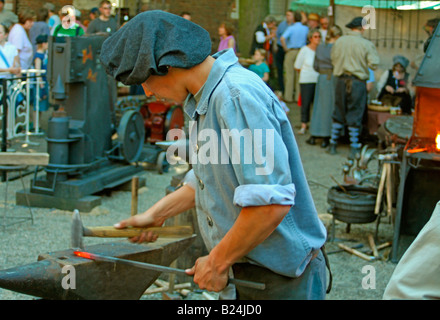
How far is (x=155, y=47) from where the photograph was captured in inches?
84.2

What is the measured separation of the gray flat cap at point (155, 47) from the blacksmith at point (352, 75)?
774cm

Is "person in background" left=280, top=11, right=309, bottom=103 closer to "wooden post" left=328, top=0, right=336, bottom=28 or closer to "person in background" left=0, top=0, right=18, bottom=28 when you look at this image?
"wooden post" left=328, top=0, right=336, bottom=28

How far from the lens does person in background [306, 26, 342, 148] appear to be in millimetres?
10336

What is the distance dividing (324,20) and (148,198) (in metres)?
5.76

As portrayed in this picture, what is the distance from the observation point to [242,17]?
15219 millimetres

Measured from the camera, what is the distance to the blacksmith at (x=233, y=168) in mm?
2068

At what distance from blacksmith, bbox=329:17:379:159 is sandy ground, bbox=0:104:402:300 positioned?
141 centimetres

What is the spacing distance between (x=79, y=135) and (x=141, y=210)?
108 cm

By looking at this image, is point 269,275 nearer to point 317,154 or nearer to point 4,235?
point 4,235

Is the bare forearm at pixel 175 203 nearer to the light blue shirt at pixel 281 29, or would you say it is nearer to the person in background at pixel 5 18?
the person in background at pixel 5 18

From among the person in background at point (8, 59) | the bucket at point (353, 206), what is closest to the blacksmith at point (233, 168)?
the bucket at point (353, 206)

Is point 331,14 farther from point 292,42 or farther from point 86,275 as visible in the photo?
point 86,275

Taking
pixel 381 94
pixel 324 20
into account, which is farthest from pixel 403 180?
pixel 324 20

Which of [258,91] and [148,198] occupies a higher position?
[258,91]
